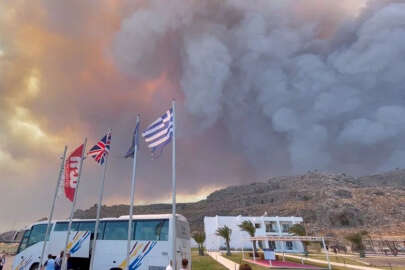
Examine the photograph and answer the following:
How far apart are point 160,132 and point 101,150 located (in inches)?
210

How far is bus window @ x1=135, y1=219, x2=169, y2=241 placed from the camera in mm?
12188

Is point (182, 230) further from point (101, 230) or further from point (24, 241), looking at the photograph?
point (24, 241)

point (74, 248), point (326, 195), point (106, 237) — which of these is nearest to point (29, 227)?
point (74, 248)

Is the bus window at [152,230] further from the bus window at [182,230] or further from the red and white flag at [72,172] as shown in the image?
the red and white flag at [72,172]

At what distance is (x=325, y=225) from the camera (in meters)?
87.4

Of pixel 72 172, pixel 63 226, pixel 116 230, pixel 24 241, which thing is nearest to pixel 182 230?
pixel 116 230

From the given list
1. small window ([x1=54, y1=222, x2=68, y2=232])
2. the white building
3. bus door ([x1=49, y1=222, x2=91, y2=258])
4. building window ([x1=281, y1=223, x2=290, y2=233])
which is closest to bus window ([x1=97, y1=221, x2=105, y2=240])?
bus door ([x1=49, y1=222, x2=91, y2=258])

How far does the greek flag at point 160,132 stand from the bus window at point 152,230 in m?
4.32

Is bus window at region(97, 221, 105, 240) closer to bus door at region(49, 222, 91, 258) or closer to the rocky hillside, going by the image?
bus door at region(49, 222, 91, 258)

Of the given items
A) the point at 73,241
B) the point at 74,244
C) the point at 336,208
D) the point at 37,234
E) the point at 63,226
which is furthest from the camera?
the point at 336,208

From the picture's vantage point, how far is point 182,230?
13227 millimetres

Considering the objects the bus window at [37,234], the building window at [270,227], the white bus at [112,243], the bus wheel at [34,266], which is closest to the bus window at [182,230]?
the white bus at [112,243]

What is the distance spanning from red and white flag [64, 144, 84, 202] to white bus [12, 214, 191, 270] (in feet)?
8.27

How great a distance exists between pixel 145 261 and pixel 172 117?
301 inches
